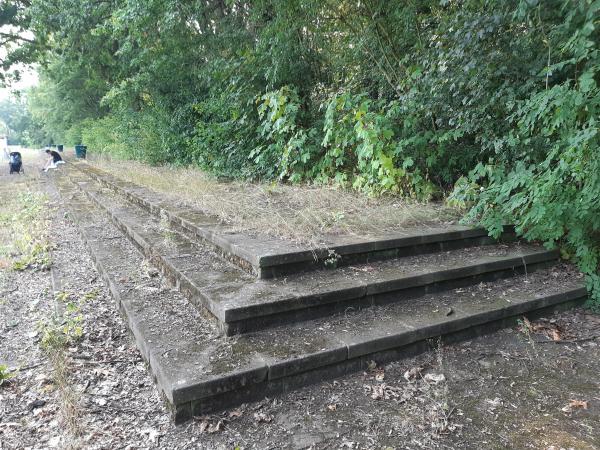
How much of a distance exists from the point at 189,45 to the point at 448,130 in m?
6.28

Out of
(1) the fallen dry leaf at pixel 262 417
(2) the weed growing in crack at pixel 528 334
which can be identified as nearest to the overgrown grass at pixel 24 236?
(1) the fallen dry leaf at pixel 262 417

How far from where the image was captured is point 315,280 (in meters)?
2.88

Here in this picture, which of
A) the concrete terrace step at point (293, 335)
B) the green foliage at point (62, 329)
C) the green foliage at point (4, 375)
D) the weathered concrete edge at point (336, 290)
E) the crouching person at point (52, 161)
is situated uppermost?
the crouching person at point (52, 161)

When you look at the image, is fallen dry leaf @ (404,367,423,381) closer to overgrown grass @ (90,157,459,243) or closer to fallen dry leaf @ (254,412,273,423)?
fallen dry leaf @ (254,412,273,423)

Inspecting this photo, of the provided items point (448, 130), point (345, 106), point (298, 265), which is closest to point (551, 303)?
point (298, 265)

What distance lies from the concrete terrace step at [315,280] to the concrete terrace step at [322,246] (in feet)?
0.24

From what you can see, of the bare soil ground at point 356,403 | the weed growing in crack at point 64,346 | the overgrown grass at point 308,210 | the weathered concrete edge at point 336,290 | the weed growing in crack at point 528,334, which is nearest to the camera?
the bare soil ground at point 356,403

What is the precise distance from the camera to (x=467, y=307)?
2855 mm

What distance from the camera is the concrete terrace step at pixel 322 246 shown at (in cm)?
294

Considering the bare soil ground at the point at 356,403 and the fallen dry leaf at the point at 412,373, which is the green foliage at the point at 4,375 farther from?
the fallen dry leaf at the point at 412,373

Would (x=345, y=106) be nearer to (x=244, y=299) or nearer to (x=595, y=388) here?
(x=244, y=299)

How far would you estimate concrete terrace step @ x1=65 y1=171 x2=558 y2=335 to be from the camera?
8.27 feet

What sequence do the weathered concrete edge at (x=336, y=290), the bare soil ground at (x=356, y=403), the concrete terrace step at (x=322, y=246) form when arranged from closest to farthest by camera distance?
1. the bare soil ground at (x=356, y=403)
2. the weathered concrete edge at (x=336, y=290)
3. the concrete terrace step at (x=322, y=246)

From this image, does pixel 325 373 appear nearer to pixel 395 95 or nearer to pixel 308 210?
pixel 308 210
